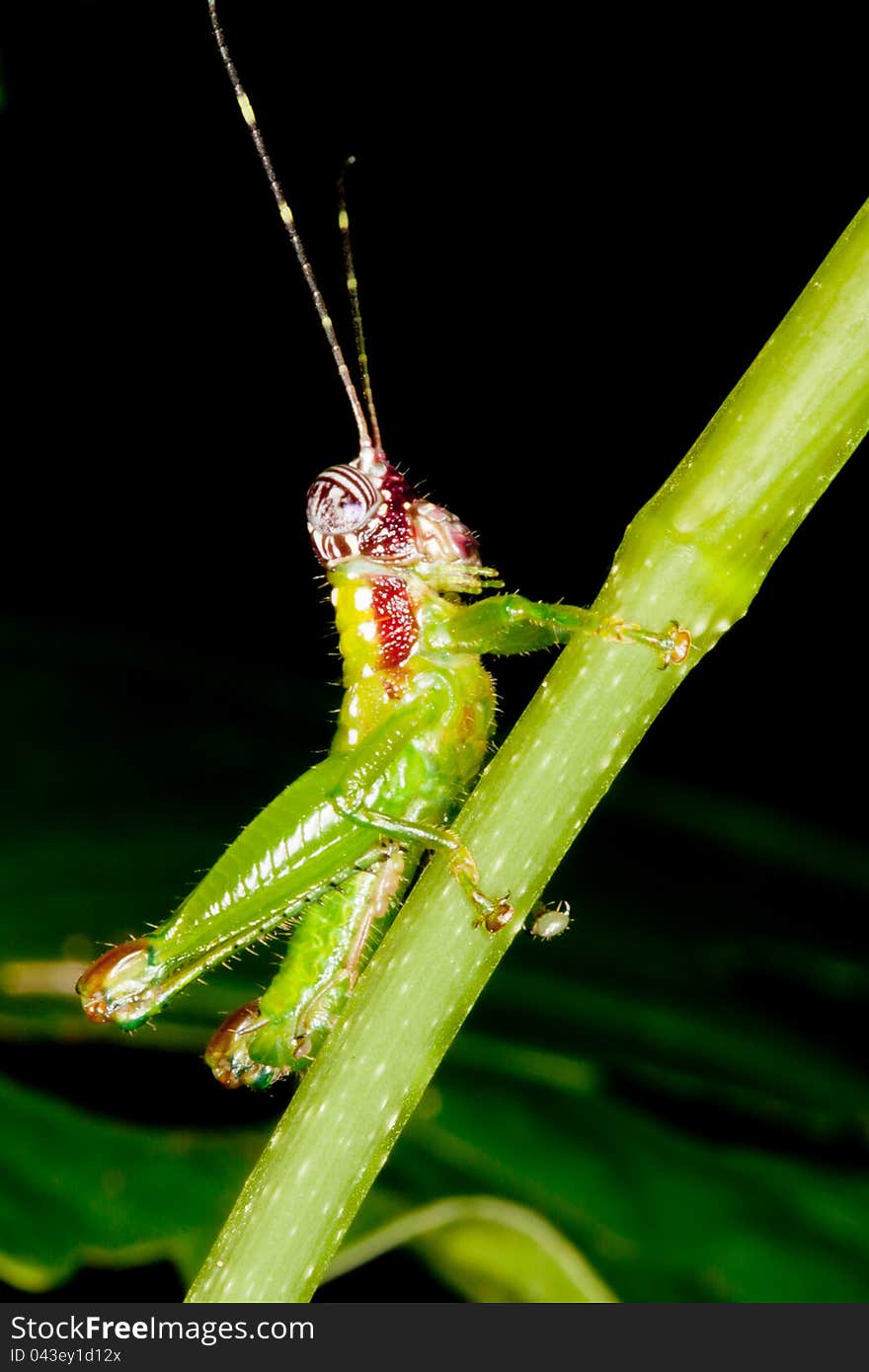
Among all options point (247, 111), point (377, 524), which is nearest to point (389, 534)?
point (377, 524)

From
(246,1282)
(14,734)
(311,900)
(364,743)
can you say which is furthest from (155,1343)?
(14,734)

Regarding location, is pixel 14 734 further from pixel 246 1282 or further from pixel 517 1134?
pixel 246 1282

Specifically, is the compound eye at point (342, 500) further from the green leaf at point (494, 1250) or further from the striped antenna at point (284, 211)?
the green leaf at point (494, 1250)

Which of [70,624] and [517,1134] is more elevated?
[70,624]

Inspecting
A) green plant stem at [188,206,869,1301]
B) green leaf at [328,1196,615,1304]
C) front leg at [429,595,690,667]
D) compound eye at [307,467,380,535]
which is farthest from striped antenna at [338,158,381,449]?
green leaf at [328,1196,615,1304]

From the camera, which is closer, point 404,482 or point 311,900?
point 311,900

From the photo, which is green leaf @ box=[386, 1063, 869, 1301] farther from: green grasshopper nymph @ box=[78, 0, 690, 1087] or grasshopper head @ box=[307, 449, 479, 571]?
grasshopper head @ box=[307, 449, 479, 571]
